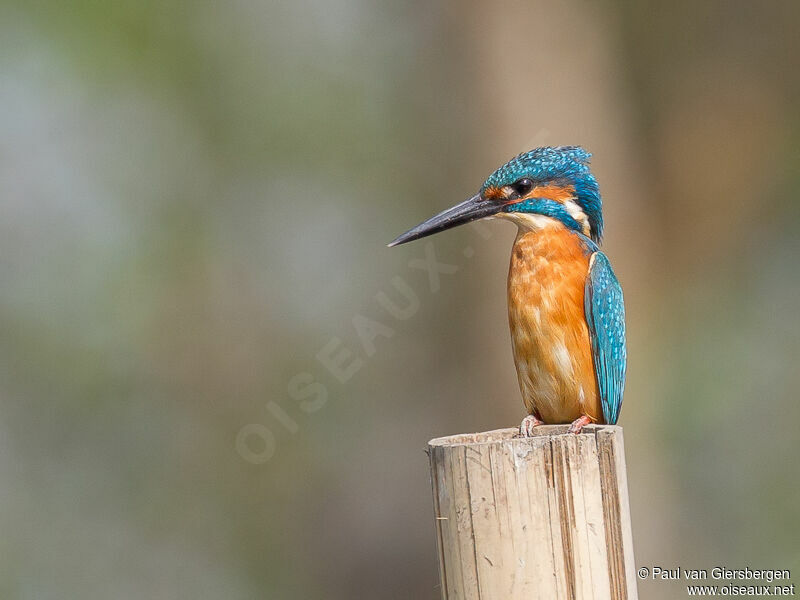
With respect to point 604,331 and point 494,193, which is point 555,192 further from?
point 604,331

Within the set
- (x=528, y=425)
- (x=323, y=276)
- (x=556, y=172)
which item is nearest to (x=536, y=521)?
(x=528, y=425)

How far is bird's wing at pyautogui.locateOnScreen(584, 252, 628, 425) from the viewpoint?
3617mm

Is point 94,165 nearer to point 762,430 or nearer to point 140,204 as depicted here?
point 140,204

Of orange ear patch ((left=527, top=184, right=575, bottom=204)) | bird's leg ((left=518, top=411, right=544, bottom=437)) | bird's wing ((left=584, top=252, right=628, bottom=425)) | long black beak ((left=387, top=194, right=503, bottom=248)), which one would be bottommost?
bird's leg ((left=518, top=411, right=544, bottom=437))

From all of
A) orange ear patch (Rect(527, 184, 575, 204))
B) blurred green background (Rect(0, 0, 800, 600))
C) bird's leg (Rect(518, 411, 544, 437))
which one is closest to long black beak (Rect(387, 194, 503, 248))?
orange ear patch (Rect(527, 184, 575, 204))

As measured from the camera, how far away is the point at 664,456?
281 inches

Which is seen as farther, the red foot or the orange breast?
the orange breast

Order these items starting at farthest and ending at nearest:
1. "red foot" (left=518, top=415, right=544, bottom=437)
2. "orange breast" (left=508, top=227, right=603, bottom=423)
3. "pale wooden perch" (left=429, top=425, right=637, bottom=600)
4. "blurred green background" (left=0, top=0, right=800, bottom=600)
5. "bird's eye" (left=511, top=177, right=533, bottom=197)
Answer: "blurred green background" (left=0, top=0, right=800, bottom=600) → "bird's eye" (left=511, top=177, right=533, bottom=197) → "orange breast" (left=508, top=227, right=603, bottom=423) → "red foot" (left=518, top=415, right=544, bottom=437) → "pale wooden perch" (left=429, top=425, right=637, bottom=600)

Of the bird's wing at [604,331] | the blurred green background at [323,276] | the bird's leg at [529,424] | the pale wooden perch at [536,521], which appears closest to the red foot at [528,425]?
the bird's leg at [529,424]

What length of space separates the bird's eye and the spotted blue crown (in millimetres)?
14

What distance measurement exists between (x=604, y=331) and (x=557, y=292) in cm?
22

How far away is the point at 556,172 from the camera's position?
375 cm

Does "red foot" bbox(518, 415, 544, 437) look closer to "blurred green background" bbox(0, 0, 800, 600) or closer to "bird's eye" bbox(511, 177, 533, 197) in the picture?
"bird's eye" bbox(511, 177, 533, 197)

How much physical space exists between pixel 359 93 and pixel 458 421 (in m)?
5.14
